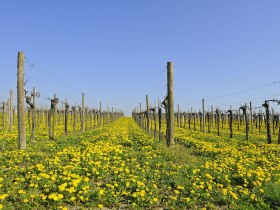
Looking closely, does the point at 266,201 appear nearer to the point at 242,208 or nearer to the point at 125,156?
the point at 242,208

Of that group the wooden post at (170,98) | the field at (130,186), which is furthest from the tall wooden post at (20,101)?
the wooden post at (170,98)

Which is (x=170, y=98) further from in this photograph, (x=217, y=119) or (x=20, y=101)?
(x=217, y=119)

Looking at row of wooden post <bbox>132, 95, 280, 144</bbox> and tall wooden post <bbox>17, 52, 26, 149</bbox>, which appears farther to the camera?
row of wooden post <bbox>132, 95, 280, 144</bbox>

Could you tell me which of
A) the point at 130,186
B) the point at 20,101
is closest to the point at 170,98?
the point at 20,101

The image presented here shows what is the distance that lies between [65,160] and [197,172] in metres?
5.33

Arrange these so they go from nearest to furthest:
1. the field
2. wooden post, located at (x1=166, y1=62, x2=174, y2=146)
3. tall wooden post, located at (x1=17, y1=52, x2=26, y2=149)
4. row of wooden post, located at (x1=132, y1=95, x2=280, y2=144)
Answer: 1. the field
2. tall wooden post, located at (x1=17, y1=52, x2=26, y2=149)
3. wooden post, located at (x1=166, y1=62, x2=174, y2=146)
4. row of wooden post, located at (x1=132, y1=95, x2=280, y2=144)

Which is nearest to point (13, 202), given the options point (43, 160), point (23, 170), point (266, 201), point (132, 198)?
point (23, 170)

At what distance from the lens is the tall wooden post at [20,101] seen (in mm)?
15389

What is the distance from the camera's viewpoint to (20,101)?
51.0 feet

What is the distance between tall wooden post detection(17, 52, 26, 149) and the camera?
50.5 feet

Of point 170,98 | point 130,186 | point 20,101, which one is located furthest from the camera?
point 170,98

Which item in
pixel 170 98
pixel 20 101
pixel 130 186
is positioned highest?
pixel 170 98

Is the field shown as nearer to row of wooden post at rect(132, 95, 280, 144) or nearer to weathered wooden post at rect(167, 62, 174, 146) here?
weathered wooden post at rect(167, 62, 174, 146)

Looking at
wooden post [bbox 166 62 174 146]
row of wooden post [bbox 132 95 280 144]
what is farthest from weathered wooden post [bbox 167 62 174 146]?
row of wooden post [bbox 132 95 280 144]
